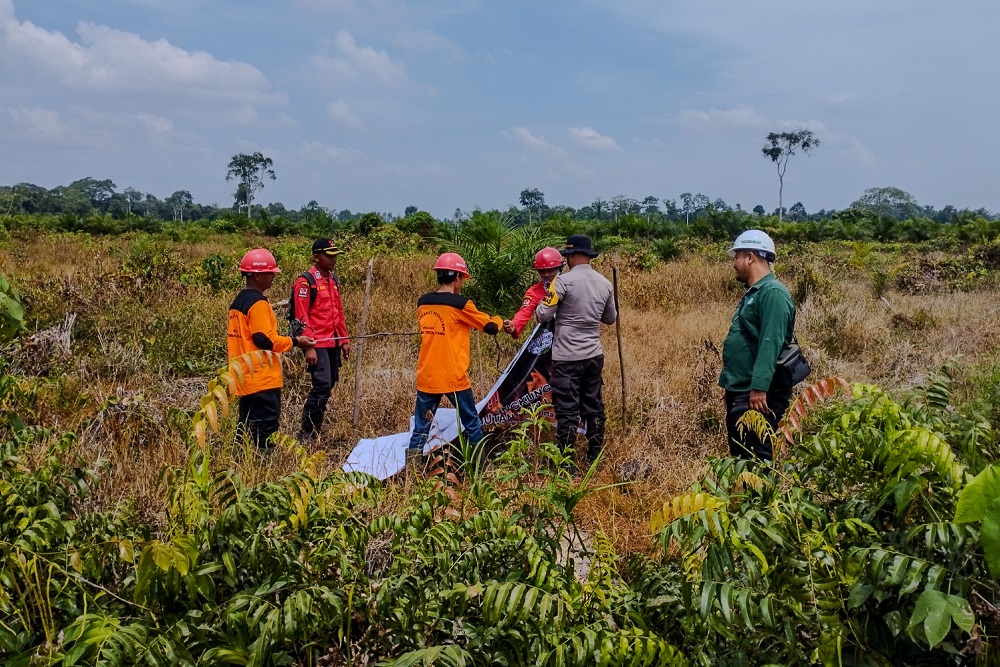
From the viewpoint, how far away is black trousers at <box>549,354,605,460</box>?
16.0 ft

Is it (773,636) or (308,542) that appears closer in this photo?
(773,636)

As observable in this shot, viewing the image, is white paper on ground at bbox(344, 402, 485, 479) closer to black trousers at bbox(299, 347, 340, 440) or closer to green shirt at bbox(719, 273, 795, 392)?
black trousers at bbox(299, 347, 340, 440)

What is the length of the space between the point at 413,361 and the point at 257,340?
2.94 metres

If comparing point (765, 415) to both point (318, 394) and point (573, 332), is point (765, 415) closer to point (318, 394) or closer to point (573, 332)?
point (573, 332)

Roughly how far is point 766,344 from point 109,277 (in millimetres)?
8008

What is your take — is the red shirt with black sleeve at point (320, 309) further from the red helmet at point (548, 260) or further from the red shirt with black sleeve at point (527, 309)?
the red helmet at point (548, 260)

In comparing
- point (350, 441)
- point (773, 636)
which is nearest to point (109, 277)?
point (350, 441)

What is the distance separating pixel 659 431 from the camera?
5.46m

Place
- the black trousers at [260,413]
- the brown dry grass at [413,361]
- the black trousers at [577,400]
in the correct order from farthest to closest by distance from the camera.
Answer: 1. the black trousers at [577,400]
2. the black trousers at [260,413]
3. the brown dry grass at [413,361]

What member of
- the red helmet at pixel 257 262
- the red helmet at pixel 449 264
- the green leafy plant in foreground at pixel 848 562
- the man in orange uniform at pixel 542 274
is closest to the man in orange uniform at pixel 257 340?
the red helmet at pixel 257 262

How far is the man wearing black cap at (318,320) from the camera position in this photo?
539 centimetres

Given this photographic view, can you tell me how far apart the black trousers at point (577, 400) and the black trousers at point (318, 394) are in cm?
175

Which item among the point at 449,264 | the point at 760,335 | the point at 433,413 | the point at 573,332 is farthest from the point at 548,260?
the point at 760,335

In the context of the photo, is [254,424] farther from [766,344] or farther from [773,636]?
[773,636]
